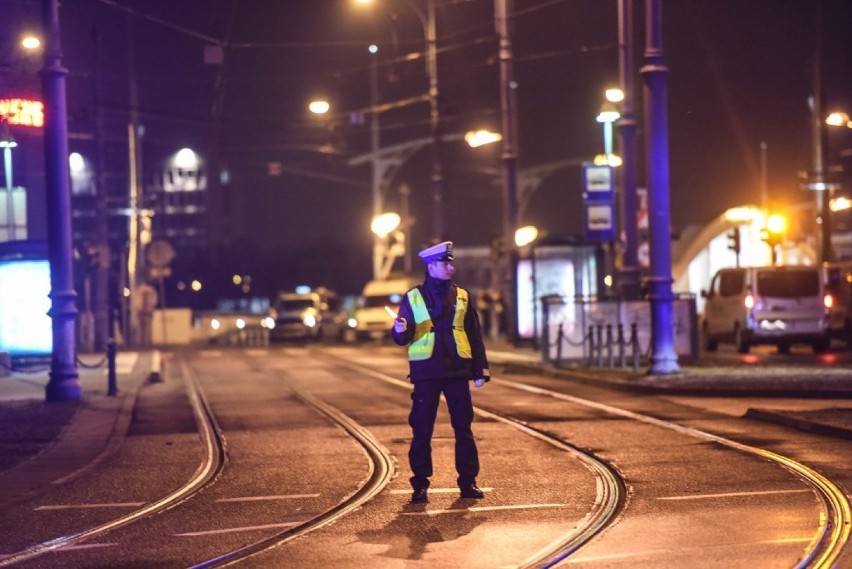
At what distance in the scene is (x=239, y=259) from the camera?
14150 centimetres

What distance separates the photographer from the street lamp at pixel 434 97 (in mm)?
41062

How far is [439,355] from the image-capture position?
34.0ft

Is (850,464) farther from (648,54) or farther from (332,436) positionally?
(648,54)

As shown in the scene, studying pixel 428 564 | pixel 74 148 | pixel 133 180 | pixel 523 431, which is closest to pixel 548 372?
pixel 523 431

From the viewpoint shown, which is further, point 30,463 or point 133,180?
point 133,180

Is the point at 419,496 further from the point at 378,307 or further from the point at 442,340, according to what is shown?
the point at 378,307

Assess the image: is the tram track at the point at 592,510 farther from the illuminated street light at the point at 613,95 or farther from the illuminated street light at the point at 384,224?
the illuminated street light at the point at 384,224

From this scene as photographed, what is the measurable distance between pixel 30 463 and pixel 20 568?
5.80 meters

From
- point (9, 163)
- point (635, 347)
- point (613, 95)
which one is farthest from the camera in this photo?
point (9, 163)

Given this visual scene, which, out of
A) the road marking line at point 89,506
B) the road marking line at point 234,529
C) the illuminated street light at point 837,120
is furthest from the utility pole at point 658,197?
the illuminated street light at point 837,120

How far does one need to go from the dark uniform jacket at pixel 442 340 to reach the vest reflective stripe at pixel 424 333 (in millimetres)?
24

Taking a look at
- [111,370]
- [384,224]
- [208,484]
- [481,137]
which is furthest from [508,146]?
[208,484]

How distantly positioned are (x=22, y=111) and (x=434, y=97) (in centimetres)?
1894

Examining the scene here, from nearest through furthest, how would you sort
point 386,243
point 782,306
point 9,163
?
point 782,306
point 9,163
point 386,243
